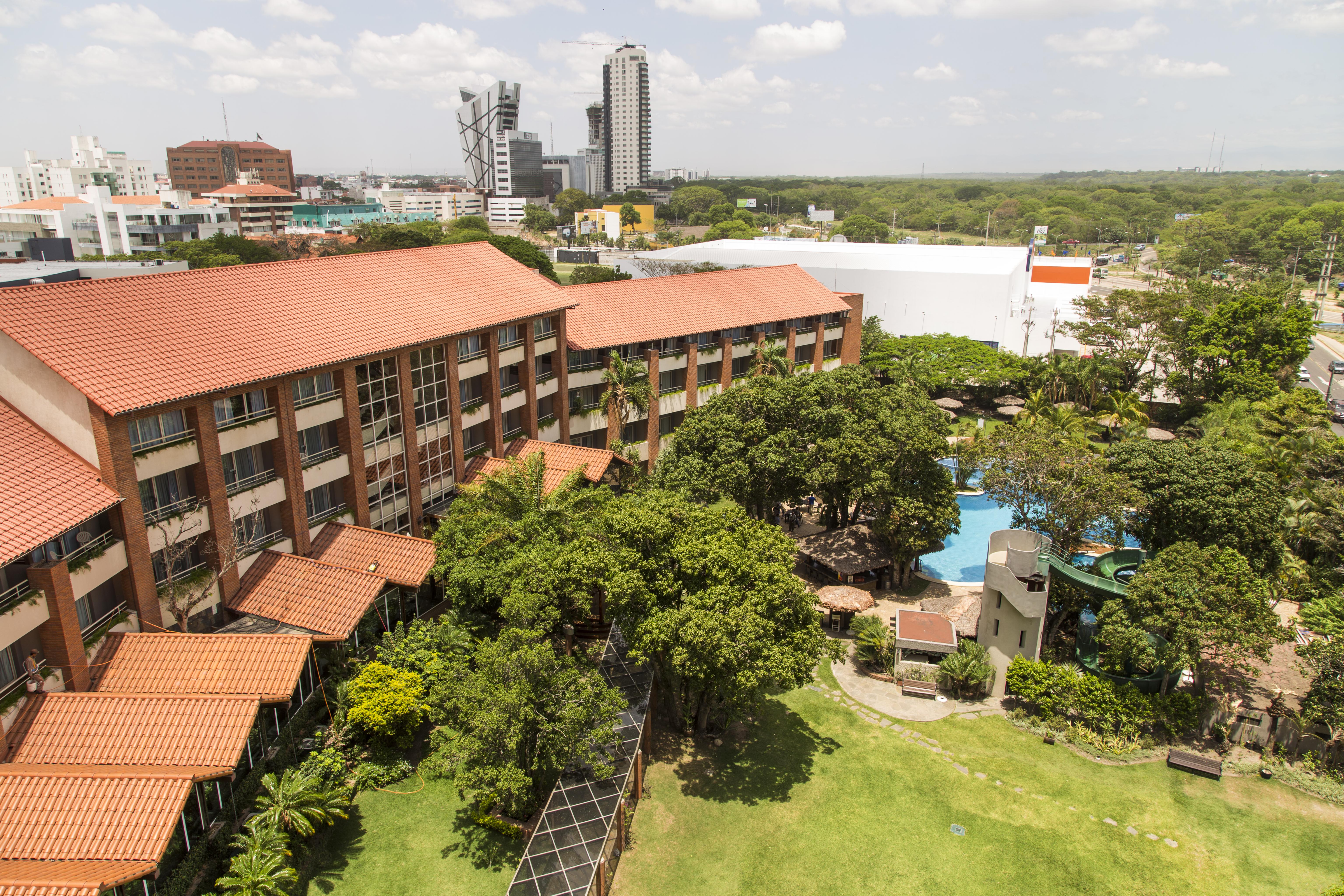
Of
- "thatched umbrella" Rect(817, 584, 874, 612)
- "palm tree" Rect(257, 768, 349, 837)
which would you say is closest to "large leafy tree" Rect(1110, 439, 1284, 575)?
"thatched umbrella" Rect(817, 584, 874, 612)

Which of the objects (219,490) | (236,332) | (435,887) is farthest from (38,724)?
(236,332)

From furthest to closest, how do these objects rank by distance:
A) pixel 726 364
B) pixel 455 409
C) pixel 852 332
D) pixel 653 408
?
pixel 852 332
pixel 726 364
pixel 653 408
pixel 455 409

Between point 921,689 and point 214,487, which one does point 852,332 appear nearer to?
point 921,689

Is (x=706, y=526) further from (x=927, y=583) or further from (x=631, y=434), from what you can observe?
(x=631, y=434)

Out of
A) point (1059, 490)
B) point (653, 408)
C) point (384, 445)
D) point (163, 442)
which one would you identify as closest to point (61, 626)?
point (163, 442)

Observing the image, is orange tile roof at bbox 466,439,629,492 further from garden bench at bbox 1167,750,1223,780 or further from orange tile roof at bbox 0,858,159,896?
garden bench at bbox 1167,750,1223,780

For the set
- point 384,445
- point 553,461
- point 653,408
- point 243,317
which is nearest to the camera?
point 243,317
